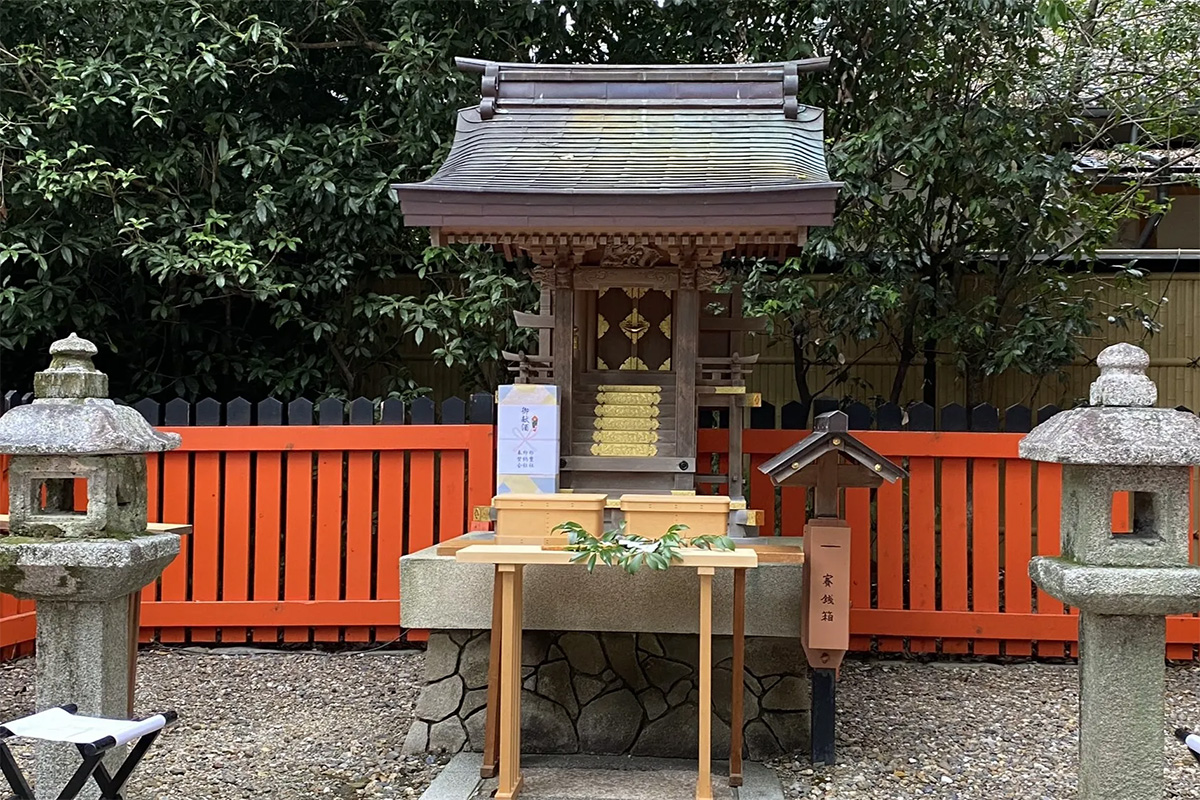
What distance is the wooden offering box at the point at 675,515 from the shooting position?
423 centimetres

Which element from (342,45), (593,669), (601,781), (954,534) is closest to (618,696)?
(593,669)

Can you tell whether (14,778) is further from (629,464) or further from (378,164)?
(378,164)

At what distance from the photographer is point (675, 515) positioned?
14.0 ft

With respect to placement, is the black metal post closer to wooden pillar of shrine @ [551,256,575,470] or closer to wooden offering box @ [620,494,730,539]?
wooden offering box @ [620,494,730,539]

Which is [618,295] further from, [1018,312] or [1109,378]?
[1018,312]

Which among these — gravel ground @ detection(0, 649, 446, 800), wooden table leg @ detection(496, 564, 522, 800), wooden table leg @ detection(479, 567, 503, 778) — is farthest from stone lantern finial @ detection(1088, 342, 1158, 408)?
gravel ground @ detection(0, 649, 446, 800)

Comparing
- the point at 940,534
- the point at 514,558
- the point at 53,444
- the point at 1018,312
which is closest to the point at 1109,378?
the point at 514,558

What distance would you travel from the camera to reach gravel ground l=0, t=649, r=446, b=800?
174 inches

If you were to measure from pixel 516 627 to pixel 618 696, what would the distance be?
0.91 m

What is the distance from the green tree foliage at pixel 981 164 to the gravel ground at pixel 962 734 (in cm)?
260

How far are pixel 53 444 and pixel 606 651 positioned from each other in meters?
2.73

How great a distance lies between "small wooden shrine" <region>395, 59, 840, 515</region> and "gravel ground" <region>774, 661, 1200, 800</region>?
1562 mm

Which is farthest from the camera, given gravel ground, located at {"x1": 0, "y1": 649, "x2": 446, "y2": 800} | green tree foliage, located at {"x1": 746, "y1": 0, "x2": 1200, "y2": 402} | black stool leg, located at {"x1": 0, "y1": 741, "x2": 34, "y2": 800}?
green tree foliage, located at {"x1": 746, "y1": 0, "x2": 1200, "y2": 402}

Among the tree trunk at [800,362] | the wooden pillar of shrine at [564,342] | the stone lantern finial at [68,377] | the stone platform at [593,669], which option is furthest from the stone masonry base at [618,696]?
the tree trunk at [800,362]
